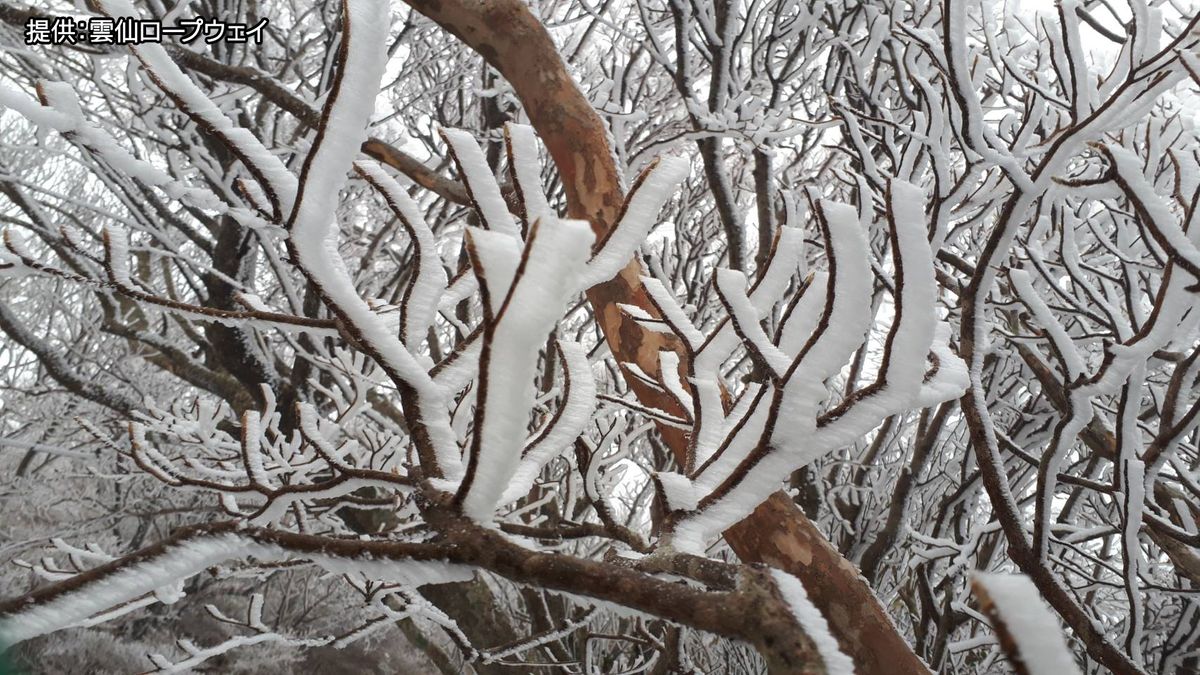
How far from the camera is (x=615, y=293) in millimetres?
1579

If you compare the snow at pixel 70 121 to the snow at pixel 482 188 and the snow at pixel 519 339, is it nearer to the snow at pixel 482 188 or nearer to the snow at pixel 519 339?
the snow at pixel 482 188

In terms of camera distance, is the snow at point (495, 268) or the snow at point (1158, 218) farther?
the snow at point (1158, 218)

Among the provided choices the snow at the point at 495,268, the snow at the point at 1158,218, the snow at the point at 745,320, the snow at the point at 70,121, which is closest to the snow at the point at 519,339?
the snow at the point at 495,268

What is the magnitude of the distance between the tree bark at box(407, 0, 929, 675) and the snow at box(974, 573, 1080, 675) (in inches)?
30.3

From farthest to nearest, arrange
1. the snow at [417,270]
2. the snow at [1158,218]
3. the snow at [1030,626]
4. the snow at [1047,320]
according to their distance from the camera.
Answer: the snow at [1047,320]
the snow at [1158,218]
the snow at [417,270]
the snow at [1030,626]

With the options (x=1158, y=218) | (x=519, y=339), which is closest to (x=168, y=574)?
(x=519, y=339)

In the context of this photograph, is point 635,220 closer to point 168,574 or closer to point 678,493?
point 678,493

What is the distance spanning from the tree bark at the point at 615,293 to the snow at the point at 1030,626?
0.77 m

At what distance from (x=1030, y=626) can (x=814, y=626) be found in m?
0.15

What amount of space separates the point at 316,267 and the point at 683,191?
15.4 feet

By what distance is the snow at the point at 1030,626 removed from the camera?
32cm

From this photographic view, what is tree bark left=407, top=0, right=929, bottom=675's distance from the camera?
3.50 feet

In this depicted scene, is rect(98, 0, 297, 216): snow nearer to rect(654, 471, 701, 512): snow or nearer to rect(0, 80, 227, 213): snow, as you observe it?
rect(0, 80, 227, 213): snow

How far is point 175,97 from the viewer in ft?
2.10
